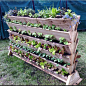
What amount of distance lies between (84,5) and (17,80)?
6243mm

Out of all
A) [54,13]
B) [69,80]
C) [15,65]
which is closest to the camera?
[54,13]

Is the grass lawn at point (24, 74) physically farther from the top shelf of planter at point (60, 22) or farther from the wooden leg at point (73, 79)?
the top shelf of planter at point (60, 22)

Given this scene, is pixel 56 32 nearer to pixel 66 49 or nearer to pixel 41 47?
pixel 66 49

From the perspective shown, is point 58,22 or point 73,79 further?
point 73,79

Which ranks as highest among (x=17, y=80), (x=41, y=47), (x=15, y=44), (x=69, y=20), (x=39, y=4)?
(x=39, y=4)

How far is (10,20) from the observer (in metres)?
3.12

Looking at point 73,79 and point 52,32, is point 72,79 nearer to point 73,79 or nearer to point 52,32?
point 73,79

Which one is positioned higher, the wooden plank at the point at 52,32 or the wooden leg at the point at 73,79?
the wooden plank at the point at 52,32

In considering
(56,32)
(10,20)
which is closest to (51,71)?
(56,32)

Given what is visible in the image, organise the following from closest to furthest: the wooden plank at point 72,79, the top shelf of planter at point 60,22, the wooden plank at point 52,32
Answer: the top shelf of planter at point 60,22, the wooden plank at point 52,32, the wooden plank at point 72,79

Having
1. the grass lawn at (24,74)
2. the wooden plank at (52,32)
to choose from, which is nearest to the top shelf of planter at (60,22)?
the wooden plank at (52,32)

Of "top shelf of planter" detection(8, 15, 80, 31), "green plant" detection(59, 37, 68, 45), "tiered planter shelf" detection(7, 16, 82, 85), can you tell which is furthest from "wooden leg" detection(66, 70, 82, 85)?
"top shelf of planter" detection(8, 15, 80, 31)

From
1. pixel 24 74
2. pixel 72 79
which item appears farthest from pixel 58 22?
pixel 24 74

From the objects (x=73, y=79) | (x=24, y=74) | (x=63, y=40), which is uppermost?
(x=63, y=40)
